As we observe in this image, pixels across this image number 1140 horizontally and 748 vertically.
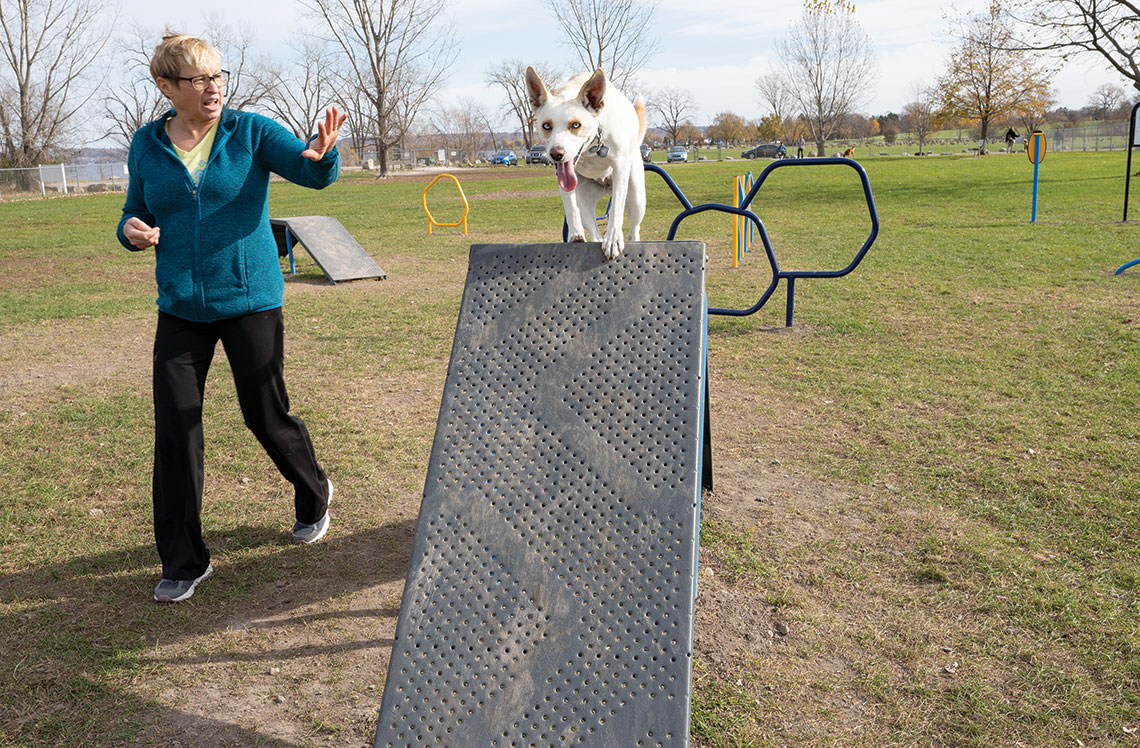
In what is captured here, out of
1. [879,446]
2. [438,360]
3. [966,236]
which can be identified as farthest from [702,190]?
→ [879,446]

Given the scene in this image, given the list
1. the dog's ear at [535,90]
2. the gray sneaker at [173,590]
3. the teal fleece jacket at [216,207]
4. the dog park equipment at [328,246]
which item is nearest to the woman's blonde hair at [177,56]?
the teal fleece jacket at [216,207]

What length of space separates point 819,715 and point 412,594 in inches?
52.7

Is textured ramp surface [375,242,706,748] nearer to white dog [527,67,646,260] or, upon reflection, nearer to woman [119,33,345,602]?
white dog [527,67,646,260]

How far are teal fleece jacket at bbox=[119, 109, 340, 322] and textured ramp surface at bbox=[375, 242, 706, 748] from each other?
86cm

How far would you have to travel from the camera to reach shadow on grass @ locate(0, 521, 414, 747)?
2688 millimetres

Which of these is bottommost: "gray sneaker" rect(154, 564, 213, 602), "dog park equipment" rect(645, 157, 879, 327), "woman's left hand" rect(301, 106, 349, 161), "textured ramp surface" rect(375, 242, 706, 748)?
"gray sneaker" rect(154, 564, 213, 602)

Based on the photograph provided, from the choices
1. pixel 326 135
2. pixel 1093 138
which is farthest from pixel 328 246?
pixel 1093 138

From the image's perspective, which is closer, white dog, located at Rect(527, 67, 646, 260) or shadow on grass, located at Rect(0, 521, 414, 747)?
shadow on grass, located at Rect(0, 521, 414, 747)

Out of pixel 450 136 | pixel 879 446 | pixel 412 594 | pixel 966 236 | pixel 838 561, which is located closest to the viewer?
pixel 412 594

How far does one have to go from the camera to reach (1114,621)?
301 centimetres

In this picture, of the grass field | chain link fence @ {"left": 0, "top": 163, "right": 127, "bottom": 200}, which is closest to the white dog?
the grass field

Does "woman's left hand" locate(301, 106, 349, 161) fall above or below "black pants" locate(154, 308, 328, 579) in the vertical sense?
above

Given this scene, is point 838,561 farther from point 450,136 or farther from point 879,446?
point 450,136

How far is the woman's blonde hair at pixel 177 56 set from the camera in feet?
9.46
